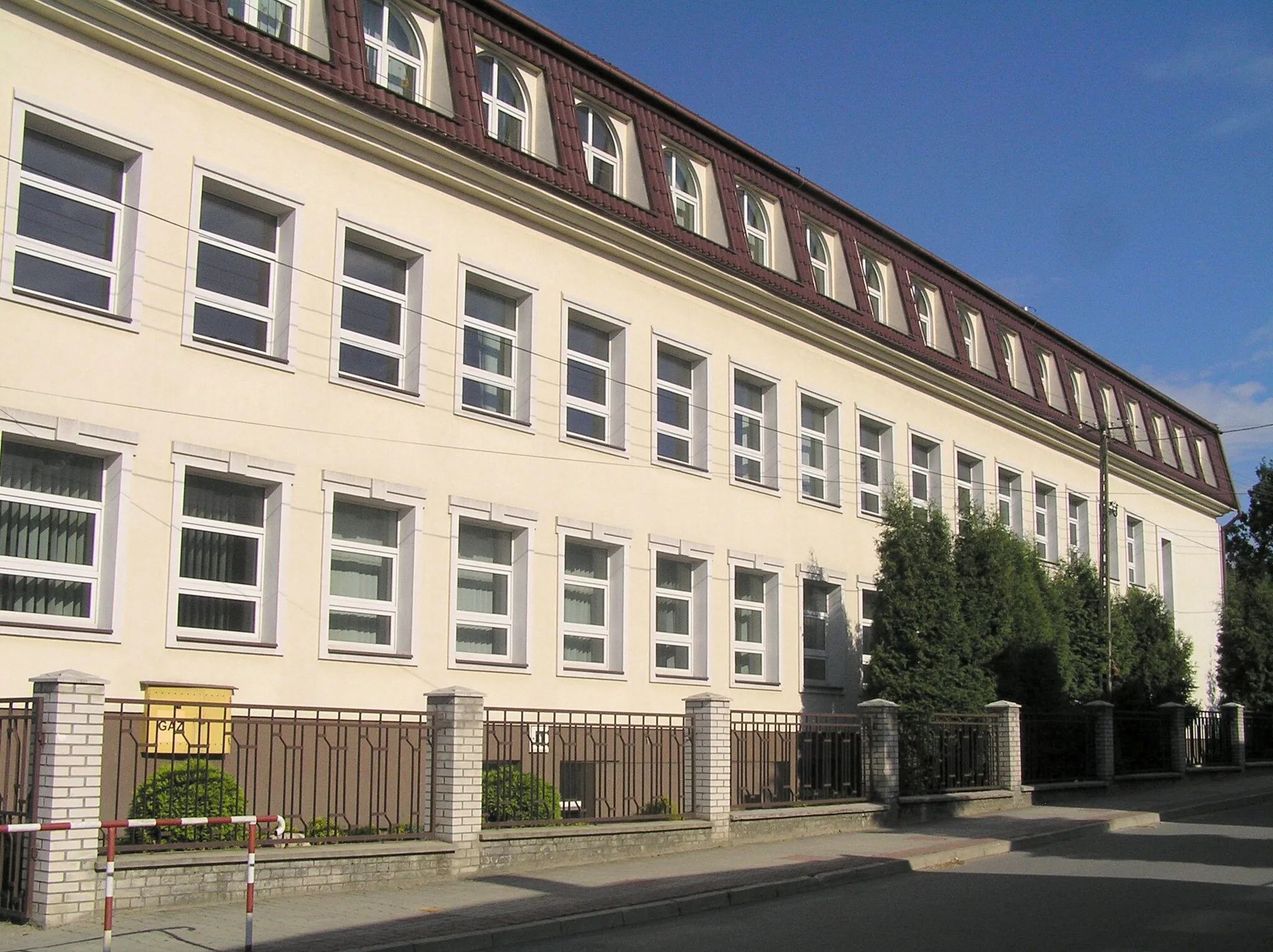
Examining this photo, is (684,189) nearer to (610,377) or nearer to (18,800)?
(610,377)

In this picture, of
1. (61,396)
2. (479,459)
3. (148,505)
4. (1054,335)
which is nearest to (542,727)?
(479,459)

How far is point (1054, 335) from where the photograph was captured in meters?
35.8

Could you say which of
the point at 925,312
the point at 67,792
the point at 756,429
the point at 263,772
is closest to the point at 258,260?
the point at 263,772

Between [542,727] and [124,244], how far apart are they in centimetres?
759

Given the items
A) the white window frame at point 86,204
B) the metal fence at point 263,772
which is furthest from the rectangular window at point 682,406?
the white window frame at point 86,204

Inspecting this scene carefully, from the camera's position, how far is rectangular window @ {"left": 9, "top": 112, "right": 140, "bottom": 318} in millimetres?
14164

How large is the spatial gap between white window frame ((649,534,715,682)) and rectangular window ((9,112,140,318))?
937 cm

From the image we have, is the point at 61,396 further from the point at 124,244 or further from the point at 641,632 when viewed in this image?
the point at 641,632

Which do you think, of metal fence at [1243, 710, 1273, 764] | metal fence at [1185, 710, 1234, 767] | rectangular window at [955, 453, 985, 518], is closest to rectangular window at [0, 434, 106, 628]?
rectangular window at [955, 453, 985, 518]

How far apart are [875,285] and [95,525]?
1799 centimetres

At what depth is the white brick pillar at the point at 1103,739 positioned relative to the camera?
27.6 meters

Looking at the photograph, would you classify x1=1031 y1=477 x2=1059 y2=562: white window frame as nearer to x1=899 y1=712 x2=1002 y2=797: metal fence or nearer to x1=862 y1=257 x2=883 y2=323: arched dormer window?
x1=862 y1=257 x2=883 y2=323: arched dormer window

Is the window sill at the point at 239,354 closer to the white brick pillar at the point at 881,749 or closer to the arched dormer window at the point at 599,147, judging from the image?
the arched dormer window at the point at 599,147

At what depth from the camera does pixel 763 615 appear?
24016 millimetres
